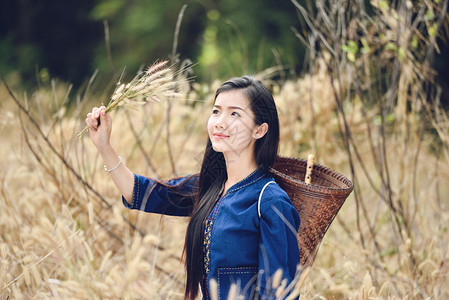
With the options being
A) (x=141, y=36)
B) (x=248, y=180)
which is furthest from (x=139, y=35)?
(x=248, y=180)

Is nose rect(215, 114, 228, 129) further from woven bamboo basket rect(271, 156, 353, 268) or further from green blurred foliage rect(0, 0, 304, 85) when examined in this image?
green blurred foliage rect(0, 0, 304, 85)

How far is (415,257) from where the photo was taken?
8.13ft

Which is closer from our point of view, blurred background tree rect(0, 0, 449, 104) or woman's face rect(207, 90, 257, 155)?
woman's face rect(207, 90, 257, 155)

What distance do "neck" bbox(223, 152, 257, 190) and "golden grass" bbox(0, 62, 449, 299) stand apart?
0.21 meters

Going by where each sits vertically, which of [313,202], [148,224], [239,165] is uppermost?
[239,165]

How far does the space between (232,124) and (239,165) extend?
155 millimetres

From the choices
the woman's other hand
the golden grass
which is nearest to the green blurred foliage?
→ the golden grass

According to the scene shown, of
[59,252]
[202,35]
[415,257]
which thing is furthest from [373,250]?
[202,35]

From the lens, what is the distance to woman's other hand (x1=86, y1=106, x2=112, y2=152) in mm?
1579

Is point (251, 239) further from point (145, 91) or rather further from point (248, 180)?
point (145, 91)

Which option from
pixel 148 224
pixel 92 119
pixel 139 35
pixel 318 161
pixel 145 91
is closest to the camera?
pixel 145 91

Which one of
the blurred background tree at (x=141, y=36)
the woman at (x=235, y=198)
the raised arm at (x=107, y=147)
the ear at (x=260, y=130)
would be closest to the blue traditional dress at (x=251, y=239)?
the woman at (x=235, y=198)

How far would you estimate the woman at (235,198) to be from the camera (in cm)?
147

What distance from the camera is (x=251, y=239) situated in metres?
1.53
